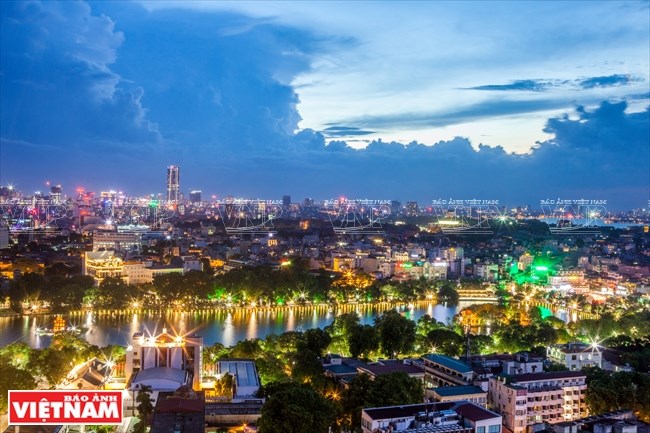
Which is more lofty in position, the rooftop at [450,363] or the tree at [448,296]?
the rooftop at [450,363]

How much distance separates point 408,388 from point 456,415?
2.44ft

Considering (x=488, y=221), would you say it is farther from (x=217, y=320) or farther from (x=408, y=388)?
(x=408, y=388)

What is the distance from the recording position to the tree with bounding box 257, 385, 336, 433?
4422 millimetres

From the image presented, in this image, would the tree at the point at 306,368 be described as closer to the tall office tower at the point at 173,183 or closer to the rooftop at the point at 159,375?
the rooftop at the point at 159,375

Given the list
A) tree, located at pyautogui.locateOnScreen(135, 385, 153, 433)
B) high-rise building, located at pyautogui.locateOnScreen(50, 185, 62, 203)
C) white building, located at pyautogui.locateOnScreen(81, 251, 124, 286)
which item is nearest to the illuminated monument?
tree, located at pyautogui.locateOnScreen(135, 385, 153, 433)

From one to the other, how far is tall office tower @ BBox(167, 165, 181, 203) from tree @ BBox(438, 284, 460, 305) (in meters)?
31.7

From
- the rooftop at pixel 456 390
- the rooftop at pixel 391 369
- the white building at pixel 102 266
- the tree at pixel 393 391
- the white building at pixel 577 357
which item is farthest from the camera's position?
the white building at pixel 102 266

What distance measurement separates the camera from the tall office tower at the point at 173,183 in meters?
42.6

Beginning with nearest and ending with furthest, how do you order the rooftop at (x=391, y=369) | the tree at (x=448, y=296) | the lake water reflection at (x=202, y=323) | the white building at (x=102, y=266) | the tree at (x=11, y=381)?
the tree at (x=11, y=381)
the rooftop at (x=391, y=369)
the lake water reflection at (x=202, y=323)
the tree at (x=448, y=296)
the white building at (x=102, y=266)

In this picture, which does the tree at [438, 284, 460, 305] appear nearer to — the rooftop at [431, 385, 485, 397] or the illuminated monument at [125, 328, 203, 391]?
the rooftop at [431, 385, 485, 397]

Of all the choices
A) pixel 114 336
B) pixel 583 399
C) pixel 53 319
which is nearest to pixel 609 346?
pixel 583 399

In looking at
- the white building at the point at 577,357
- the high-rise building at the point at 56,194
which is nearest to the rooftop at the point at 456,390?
the white building at the point at 577,357

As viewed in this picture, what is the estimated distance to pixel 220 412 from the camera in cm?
505

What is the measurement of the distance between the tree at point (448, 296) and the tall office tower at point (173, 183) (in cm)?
3171
